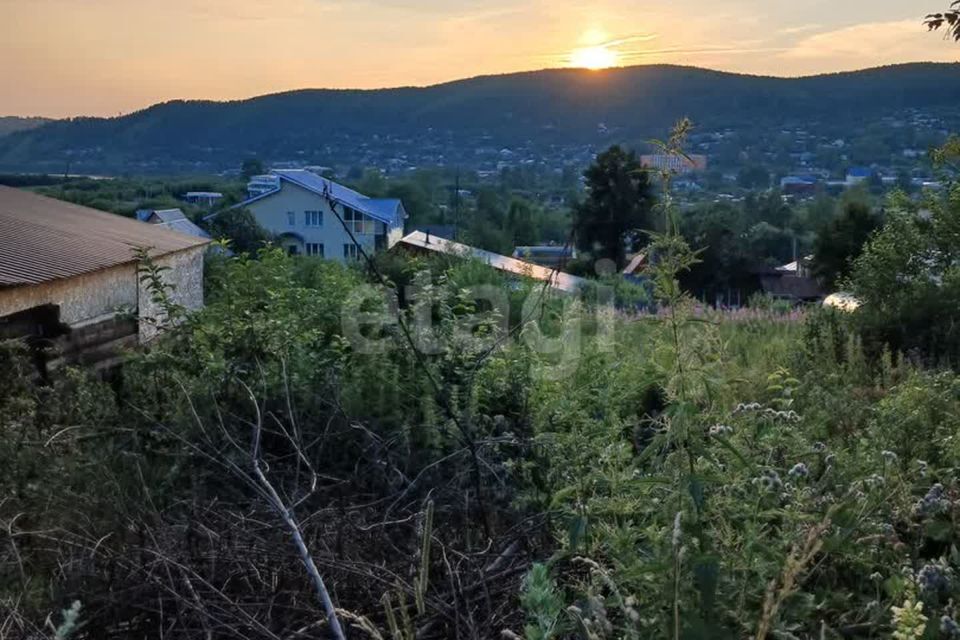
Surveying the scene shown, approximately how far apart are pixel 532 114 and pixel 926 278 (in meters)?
58.2

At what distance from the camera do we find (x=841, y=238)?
20.6 m

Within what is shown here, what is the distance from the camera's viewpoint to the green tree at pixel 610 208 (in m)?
29.3

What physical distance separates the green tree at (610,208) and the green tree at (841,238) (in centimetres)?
783

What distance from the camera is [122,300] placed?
25.8ft

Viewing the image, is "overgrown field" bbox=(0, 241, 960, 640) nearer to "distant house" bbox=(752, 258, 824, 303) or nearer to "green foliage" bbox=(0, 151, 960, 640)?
"green foliage" bbox=(0, 151, 960, 640)

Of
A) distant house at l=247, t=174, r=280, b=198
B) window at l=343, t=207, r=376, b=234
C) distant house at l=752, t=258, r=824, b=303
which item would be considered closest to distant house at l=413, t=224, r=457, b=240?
window at l=343, t=207, r=376, b=234

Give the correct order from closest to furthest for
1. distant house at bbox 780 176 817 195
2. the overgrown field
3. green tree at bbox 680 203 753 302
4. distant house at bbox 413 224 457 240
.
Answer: the overgrown field, distant house at bbox 413 224 457 240, green tree at bbox 680 203 753 302, distant house at bbox 780 176 817 195

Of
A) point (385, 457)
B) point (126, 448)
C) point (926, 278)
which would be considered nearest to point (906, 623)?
point (385, 457)

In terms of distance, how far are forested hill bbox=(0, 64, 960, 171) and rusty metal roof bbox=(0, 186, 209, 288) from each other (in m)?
48.0

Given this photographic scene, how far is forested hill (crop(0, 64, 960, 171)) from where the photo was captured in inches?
2375

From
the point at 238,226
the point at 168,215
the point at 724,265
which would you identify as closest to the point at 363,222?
the point at 238,226

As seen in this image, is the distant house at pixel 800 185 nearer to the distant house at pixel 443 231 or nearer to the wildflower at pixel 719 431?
the distant house at pixel 443 231

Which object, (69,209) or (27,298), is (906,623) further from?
Result: (69,209)

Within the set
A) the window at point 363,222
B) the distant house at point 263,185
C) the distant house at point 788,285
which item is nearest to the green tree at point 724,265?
the distant house at point 788,285
